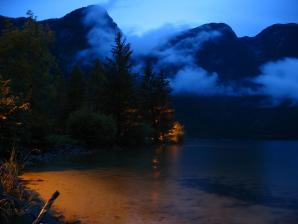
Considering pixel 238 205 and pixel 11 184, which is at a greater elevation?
pixel 11 184

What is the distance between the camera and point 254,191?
702 inches

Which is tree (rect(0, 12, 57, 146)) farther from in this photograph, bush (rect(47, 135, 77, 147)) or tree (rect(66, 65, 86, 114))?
tree (rect(66, 65, 86, 114))

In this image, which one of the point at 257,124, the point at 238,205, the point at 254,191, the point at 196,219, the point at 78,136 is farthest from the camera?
the point at 257,124

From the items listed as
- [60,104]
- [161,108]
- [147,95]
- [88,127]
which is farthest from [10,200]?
[60,104]

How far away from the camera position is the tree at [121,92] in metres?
54.8

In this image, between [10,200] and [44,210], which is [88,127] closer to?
[10,200]

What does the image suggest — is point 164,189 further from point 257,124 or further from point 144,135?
point 257,124

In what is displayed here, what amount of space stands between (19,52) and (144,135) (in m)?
23.3

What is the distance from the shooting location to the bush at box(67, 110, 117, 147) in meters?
45.5

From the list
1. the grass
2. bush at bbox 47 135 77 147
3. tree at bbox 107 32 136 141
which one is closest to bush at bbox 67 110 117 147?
bush at bbox 47 135 77 147

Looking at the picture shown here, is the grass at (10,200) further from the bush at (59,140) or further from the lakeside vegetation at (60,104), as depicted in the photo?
the bush at (59,140)

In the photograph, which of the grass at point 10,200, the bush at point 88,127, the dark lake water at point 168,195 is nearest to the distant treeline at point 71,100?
the bush at point 88,127

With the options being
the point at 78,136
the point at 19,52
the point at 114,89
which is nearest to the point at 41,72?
the point at 19,52

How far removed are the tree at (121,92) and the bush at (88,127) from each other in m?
8.12
